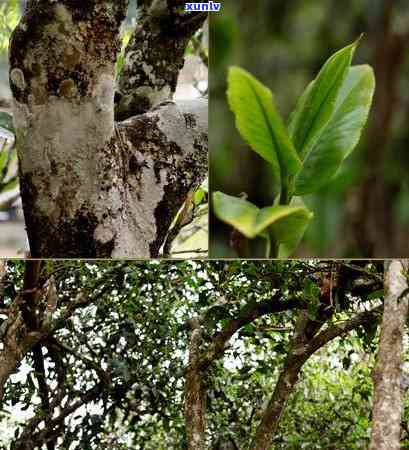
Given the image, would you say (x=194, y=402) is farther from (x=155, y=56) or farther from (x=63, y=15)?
(x=63, y=15)

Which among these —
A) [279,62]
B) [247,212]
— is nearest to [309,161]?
[247,212]

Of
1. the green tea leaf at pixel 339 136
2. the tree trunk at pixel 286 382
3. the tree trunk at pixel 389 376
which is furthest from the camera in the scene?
the tree trunk at pixel 286 382

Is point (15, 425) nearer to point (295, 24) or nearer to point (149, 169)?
point (149, 169)

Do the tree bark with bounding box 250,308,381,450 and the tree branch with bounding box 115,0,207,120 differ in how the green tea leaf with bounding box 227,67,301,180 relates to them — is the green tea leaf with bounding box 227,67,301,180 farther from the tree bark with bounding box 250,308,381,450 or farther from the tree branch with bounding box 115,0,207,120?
the tree branch with bounding box 115,0,207,120

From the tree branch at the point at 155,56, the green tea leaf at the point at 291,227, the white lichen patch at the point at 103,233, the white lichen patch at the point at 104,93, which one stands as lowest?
the white lichen patch at the point at 103,233

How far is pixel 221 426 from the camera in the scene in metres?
3.15

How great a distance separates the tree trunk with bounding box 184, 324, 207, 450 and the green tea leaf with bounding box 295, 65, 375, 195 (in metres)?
0.90

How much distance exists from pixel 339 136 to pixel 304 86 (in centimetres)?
58

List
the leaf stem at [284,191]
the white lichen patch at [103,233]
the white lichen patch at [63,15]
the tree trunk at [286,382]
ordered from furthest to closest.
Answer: the white lichen patch at [103,233] < the tree trunk at [286,382] < the white lichen patch at [63,15] < the leaf stem at [284,191]

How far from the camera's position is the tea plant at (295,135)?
158 cm

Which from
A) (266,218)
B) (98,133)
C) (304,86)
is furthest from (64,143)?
(266,218)

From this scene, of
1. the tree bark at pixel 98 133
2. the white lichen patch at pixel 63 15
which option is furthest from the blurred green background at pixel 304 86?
the white lichen patch at pixel 63 15

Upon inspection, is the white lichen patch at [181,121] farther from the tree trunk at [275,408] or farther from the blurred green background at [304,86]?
the tree trunk at [275,408]

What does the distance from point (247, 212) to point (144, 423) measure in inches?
71.8
